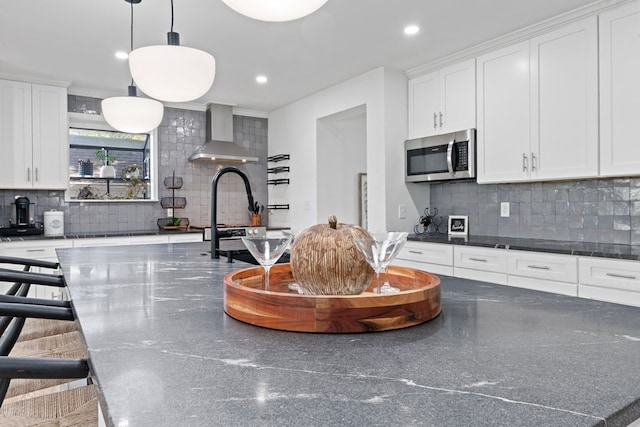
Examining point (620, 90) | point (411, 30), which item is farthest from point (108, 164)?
point (620, 90)

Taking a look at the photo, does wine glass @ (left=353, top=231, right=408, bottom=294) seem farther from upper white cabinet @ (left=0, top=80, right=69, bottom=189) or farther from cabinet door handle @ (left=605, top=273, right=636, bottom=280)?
upper white cabinet @ (left=0, top=80, right=69, bottom=189)

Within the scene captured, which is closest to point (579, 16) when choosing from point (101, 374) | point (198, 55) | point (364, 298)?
point (198, 55)

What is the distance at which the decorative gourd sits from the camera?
0.90m

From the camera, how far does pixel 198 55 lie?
1.63 metres

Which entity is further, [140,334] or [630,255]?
[630,255]

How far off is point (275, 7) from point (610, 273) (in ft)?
7.53

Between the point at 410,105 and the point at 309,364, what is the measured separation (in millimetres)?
3637

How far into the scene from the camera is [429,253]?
341cm

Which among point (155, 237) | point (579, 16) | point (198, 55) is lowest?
point (155, 237)

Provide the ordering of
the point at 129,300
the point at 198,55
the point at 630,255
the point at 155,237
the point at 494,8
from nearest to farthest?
the point at 129,300, the point at 198,55, the point at 630,255, the point at 494,8, the point at 155,237

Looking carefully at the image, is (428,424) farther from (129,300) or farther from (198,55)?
(198,55)

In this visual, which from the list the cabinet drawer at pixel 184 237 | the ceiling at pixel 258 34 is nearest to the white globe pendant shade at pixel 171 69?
the ceiling at pixel 258 34

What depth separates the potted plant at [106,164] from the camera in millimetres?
4789

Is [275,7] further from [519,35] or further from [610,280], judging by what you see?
[519,35]
